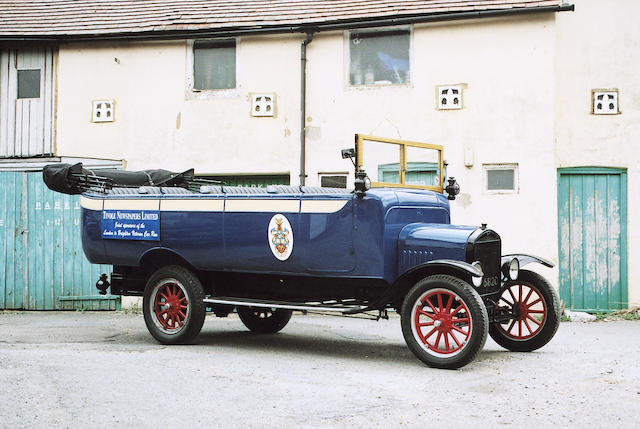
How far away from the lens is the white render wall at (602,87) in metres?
12.6

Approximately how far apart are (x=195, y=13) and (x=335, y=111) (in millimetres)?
3090

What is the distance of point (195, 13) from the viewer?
14.1 m

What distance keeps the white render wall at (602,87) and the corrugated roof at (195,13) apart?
3.19 ft

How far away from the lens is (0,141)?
47.0 ft

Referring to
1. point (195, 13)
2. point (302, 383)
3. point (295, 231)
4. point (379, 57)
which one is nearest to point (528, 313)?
point (295, 231)

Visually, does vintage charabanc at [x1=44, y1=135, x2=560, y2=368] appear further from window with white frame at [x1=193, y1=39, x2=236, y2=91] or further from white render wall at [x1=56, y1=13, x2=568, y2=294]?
window with white frame at [x1=193, y1=39, x2=236, y2=91]

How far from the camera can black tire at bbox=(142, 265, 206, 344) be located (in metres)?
8.60

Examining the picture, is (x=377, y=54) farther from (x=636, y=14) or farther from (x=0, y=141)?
(x=0, y=141)

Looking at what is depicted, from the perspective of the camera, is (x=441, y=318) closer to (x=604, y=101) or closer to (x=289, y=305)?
(x=289, y=305)

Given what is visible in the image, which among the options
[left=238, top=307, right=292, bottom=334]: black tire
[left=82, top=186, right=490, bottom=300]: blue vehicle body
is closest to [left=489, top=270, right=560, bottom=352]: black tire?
[left=82, top=186, right=490, bottom=300]: blue vehicle body

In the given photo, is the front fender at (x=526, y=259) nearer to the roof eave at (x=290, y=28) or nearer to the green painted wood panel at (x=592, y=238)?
the green painted wood panel at (x=592, y=238)

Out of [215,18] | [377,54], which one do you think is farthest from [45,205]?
[377,54]

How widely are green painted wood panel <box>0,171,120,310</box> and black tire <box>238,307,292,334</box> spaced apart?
4209 millimetres

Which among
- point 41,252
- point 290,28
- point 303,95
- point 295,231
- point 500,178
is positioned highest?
point 290,28
